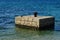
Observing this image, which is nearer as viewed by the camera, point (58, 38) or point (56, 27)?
point (58, 38)

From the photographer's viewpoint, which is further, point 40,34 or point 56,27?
point 56,27

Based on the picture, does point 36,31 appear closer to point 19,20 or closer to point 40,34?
point 40,34

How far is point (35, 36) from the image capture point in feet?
74.2

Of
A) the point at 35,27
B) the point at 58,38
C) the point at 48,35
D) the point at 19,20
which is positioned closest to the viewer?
the point at 58,38

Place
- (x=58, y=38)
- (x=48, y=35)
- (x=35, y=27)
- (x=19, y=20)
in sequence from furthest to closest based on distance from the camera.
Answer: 1. (x=19, y=20)
2. (x=35, y=27)
3. (x=48, y=35)
4. (x=58, y=38)

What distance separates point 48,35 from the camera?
22938mm

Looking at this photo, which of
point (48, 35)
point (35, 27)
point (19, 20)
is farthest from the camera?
point (19, 20)

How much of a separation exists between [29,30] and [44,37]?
3.04 m

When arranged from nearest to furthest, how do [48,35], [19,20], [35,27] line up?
[48,35] → [35,27] → [19,20]

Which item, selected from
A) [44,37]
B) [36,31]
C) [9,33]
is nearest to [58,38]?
[44,37]

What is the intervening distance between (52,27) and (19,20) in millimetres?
3148

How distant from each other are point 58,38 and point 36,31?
10.6 ft

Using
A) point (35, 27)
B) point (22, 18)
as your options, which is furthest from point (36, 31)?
point (22, 18)

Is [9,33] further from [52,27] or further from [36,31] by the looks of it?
[52,27]
